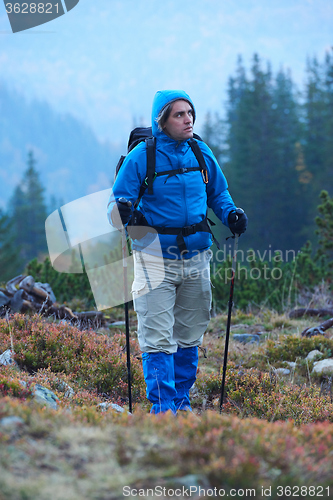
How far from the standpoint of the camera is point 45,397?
334 centimetres

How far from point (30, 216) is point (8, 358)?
58.4m

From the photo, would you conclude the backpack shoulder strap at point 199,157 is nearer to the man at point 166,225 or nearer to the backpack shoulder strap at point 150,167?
the man at point 166,225

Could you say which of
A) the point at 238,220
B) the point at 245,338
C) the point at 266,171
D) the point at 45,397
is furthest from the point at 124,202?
the point at 266,171

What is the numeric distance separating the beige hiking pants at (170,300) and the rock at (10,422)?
1618mm

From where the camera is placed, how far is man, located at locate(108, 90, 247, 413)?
12.0 ft

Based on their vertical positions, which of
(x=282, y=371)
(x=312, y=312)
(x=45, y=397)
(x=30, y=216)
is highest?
(x=45, y=397)

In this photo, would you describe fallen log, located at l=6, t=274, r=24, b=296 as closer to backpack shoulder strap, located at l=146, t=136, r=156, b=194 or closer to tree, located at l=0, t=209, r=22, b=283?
backpack shoulder strap, located at l=146, t=136, r=156, b=194

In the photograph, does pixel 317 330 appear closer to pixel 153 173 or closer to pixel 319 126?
pixel 153 173

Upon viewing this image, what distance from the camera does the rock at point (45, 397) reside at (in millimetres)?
3207

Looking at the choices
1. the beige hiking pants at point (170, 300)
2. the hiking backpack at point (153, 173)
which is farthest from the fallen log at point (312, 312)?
the hiking backpack at point (153, 173)

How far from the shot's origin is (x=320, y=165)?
1870 inches

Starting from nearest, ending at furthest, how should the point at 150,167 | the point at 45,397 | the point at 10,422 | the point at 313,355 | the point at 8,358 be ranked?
1. the point at 10,422
2. the point at 45,397
3. the point at 150,167
4. the point at 8,358
5. the point at 313,355

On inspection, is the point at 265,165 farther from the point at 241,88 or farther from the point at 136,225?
the point at 136,225

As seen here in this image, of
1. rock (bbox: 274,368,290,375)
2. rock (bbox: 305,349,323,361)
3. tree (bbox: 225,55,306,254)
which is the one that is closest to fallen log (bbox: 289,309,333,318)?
rock (bbox: 305,349,323,361)
